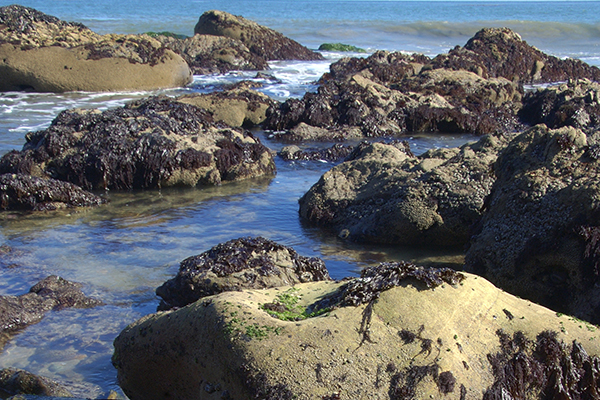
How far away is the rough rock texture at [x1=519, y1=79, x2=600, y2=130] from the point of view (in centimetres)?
1330

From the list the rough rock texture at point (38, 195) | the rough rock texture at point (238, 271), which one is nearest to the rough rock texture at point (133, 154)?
the rough rock texture at point (38, 195)

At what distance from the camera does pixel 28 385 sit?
365 centimetres

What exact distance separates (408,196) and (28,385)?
4509mm

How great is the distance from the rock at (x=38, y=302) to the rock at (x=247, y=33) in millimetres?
25492

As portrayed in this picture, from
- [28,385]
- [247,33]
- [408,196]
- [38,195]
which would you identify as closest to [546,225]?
[408,196]

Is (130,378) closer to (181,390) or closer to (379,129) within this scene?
(181,390)

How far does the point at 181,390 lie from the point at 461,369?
165 centimetres

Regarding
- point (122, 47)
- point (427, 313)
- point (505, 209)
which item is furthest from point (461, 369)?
point (122, 47)

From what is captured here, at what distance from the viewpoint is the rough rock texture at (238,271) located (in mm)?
4832

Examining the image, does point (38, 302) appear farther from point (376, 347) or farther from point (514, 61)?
point (514, 61)

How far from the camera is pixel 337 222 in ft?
24.6

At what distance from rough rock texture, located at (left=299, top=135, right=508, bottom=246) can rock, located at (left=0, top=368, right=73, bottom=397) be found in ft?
13.2

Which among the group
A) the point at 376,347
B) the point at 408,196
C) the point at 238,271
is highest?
the point at 408,196

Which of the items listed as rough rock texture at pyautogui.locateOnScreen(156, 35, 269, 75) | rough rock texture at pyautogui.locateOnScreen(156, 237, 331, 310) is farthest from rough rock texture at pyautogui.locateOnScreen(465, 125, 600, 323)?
rough rock texture at pyautogui.locateOnScreen(156, 35, 269, 75)
